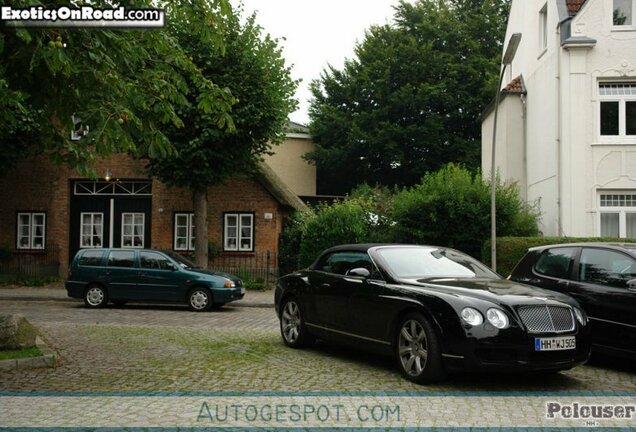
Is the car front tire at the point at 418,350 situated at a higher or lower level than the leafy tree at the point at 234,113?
lower

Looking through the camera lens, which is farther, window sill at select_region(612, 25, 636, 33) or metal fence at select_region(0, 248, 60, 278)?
metal fence at select_region(0, 248, 60, 278)

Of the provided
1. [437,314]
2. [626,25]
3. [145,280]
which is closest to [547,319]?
[437,314]

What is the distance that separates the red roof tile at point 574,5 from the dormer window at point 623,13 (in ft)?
3.44

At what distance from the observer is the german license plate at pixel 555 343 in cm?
688

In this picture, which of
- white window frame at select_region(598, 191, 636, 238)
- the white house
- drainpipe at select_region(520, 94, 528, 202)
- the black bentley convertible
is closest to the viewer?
the black bentley convertible

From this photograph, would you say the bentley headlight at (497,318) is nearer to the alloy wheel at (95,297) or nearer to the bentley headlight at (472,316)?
the bentley headlight at (472,316)

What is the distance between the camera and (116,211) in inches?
1049

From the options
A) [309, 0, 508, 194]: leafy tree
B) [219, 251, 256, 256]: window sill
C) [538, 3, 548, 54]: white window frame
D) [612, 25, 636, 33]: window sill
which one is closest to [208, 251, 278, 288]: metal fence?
[219, 251, 256, 256]: window sill

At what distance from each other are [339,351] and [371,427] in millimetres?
4041

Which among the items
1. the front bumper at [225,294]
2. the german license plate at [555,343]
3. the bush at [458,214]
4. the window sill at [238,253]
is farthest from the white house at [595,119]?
the german license plate at [555,343]

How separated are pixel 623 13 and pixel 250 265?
1509 cm

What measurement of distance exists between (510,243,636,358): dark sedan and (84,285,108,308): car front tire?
11.8 metres

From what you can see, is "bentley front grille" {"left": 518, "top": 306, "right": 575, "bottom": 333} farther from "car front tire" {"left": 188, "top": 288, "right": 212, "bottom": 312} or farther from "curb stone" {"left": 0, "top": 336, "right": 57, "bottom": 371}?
"car front tire" {"left": 188, "top": 288, "right": 212, "bottom": 312}

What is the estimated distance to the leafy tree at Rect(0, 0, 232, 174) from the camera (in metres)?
7.64
